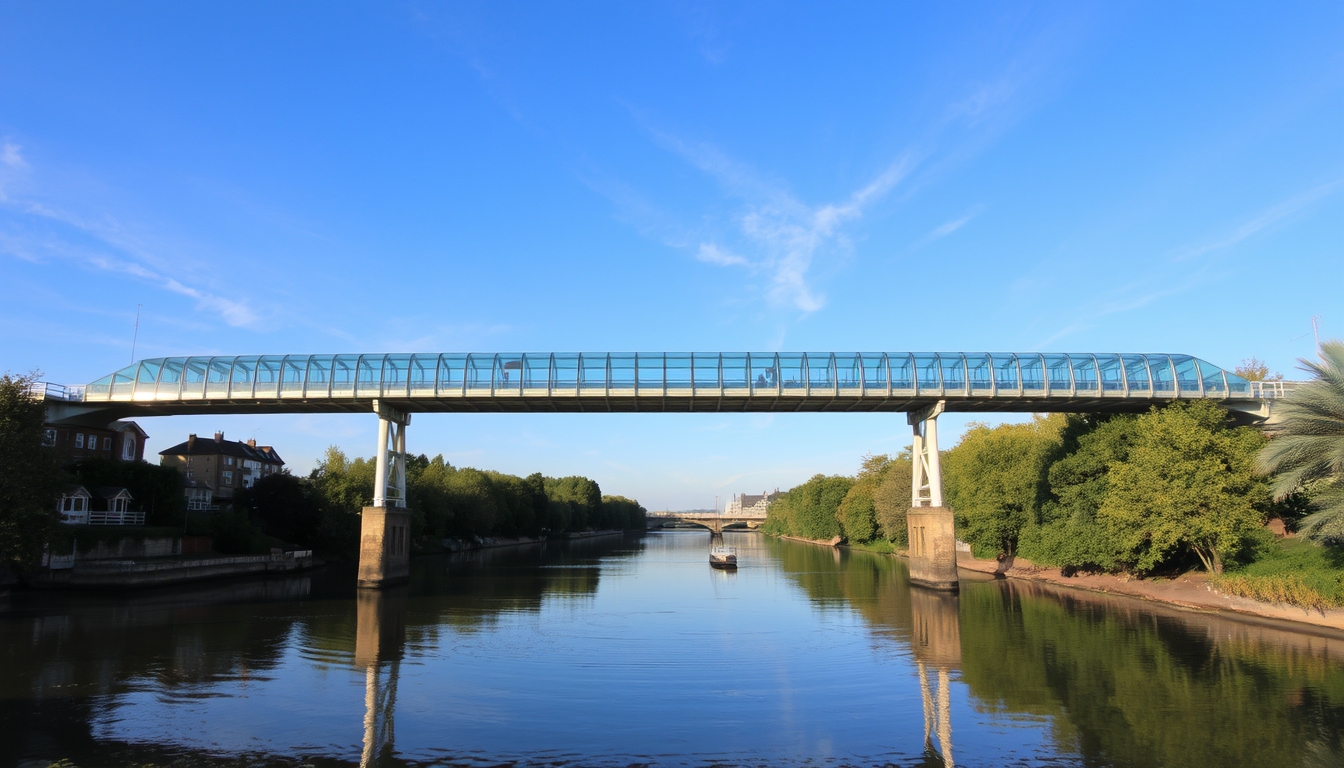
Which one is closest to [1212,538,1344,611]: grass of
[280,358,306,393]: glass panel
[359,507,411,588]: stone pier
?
[359,507,411,588]: stone pier

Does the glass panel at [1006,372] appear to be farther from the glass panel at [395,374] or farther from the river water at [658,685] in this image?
the glass panel at [395,374]

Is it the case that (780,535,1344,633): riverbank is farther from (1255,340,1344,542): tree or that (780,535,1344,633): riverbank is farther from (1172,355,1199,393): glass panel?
(1172,355,1199,393): glass panel

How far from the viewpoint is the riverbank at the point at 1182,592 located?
36.6 meters

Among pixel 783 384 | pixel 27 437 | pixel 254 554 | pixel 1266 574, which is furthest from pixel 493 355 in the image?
pixel 1266 574

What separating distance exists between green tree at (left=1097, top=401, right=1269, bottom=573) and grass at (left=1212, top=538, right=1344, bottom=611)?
5.06 ft

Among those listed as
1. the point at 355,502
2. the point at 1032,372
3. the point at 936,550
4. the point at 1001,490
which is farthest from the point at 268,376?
the point at 1001,490

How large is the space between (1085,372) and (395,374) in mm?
50746

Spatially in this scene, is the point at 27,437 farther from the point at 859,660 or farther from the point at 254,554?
the point at 859,660

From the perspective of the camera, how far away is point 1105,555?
51.7 m

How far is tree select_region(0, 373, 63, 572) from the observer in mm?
42906

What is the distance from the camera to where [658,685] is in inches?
991

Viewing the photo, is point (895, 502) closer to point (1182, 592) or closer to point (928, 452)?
point (928, 452)

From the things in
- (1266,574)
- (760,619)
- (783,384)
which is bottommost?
(760,619)

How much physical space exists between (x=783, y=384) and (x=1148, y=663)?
3166cm
